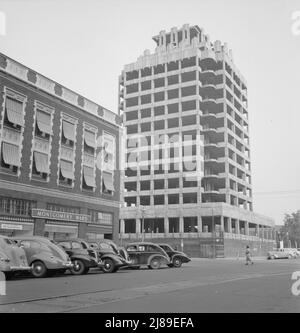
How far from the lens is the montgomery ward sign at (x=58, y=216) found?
37.3 metres

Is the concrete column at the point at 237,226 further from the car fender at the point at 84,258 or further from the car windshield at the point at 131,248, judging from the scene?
the car fender at the point at 84,258

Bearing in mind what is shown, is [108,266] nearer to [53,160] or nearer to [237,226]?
[53,160]

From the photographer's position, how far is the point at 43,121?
39375 millimetres

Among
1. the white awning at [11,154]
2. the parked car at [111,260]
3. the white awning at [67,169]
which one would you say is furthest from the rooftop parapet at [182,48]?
the parked car at [111,260]

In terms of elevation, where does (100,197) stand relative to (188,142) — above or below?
below

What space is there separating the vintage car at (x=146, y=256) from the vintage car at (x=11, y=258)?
1006cm

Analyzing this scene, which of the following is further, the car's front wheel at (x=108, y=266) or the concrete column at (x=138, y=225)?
the concrete column at (x=138, y=225)

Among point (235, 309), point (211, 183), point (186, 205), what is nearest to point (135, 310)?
point (235, 309)

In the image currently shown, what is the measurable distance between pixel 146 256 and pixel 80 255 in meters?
6.77

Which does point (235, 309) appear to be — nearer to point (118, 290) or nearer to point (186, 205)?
point (118, 290)

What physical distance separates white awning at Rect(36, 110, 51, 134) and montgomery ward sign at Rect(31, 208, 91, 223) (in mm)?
7057
